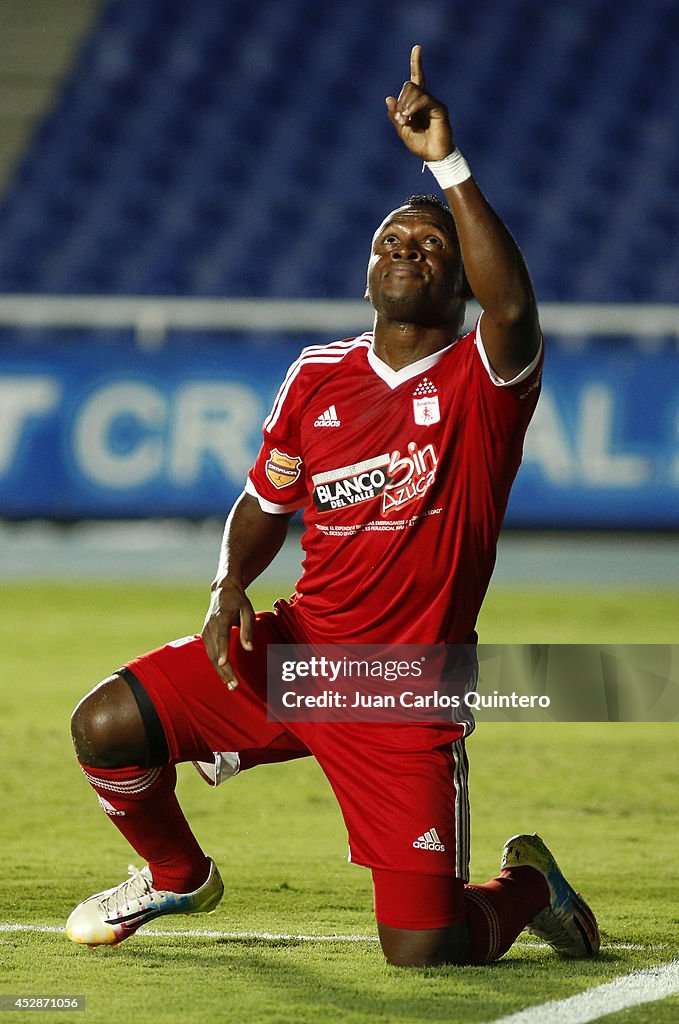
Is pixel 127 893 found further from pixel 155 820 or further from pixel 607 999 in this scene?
pixel 607 999

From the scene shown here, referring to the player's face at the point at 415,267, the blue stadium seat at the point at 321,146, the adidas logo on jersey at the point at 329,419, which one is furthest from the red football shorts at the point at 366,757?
the blue stadium seat at the point at 321,146

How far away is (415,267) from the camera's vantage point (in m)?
3.60

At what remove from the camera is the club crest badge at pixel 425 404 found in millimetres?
3664

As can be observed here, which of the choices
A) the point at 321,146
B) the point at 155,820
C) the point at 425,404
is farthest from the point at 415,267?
the point at 321,146

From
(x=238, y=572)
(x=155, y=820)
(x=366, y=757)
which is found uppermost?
(x=238, y=572)

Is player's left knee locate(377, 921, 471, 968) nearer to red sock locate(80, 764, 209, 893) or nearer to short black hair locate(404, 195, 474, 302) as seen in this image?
red sock locate(80, 764, 209, 893)

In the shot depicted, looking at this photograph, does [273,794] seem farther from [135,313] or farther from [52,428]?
[135,313]

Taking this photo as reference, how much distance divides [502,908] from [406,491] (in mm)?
990

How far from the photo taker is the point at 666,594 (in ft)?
31.5

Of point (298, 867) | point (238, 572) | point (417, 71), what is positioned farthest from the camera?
point (298, 867)

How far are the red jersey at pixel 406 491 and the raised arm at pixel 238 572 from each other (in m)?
0.17

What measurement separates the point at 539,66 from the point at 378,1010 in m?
12.8

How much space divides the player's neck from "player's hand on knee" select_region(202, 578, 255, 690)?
678 millimetres

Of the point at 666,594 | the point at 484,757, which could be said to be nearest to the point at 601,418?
the point at 666,594
